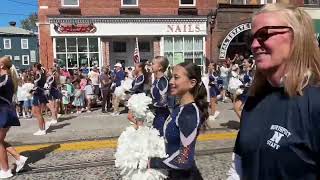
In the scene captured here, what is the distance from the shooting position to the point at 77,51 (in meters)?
22.8

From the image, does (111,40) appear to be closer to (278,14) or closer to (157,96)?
(157,96)

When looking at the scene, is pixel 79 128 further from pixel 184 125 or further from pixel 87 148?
pixel 184 125

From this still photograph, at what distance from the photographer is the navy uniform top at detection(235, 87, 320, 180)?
5.50ft

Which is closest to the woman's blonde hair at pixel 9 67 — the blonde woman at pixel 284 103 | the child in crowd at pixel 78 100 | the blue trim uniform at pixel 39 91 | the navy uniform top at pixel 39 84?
the blue trim uniform at pixel 39 91

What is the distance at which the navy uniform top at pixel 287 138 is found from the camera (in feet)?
5.50

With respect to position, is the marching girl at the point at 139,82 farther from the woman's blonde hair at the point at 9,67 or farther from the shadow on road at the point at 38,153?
the woman's blonde hair at the point at 9,67

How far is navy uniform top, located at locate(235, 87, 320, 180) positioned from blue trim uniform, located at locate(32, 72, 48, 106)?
30.2 ft

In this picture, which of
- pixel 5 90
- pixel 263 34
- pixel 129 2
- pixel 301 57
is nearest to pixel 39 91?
pixel 5 90

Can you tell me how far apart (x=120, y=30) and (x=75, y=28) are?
2396mm

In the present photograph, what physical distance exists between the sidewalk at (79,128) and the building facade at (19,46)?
57.2m

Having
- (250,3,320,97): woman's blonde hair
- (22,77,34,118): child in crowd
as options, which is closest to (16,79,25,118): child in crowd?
(22,77,34,118): child in crowd

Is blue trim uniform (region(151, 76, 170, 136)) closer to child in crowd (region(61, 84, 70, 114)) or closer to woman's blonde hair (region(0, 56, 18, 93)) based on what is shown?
woman's blonde hair (region(0, 56, 18, 93))

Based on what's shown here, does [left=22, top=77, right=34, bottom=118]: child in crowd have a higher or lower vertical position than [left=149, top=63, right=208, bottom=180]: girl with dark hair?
lower

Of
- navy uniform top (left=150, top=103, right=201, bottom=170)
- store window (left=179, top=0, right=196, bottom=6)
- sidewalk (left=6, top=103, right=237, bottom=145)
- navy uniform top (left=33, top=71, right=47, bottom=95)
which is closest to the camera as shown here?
navy uniform top (left=150, top=103, right=201, bottom=170)
